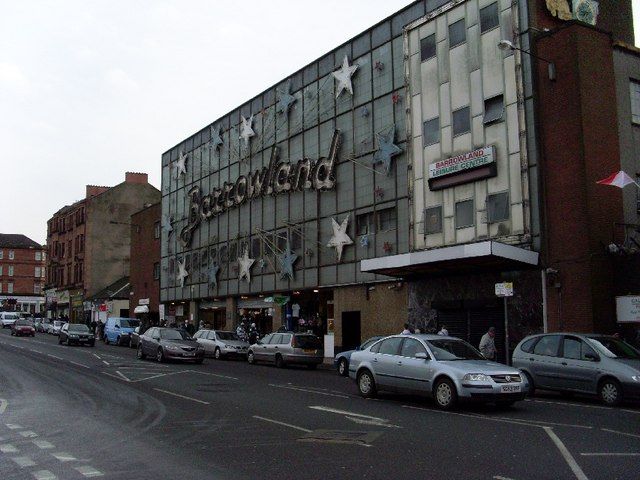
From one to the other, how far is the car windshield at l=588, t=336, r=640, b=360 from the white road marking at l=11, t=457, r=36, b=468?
12297 millimetres

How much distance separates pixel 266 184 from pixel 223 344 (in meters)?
10.9

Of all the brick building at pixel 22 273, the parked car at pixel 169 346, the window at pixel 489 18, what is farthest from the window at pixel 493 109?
the brick building at pixel 22 273

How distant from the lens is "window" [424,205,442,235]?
27.2 meters

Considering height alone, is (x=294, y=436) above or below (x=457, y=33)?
below

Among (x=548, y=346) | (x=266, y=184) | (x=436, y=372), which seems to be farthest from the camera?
(x=266, y=184)

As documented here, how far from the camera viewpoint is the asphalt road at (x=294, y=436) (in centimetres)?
802

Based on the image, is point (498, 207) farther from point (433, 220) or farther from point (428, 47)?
point (428, 47)

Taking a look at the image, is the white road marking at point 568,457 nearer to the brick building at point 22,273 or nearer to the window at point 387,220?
the window at point 387,220

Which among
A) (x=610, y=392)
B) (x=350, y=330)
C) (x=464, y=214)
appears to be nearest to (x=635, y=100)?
(x=464, y=214)

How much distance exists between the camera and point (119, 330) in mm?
46188

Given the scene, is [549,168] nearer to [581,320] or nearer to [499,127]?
[499,127]

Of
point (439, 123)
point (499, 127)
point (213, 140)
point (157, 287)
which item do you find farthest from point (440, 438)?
point (157, 287)

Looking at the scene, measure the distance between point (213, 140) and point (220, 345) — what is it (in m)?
18.4

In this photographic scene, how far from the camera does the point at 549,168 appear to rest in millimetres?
23344
